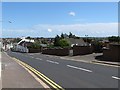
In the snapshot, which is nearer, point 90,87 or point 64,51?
point 90,87

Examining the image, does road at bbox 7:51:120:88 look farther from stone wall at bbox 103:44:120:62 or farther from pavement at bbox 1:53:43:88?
stone wall at bbox 103:44:120:62

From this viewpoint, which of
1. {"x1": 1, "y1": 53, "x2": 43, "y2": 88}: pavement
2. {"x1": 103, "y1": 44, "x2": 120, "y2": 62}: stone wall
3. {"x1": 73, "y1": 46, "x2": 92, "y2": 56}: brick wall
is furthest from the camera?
{"x1": 73, "y1": 46, "x2": 92, "y2": 56}: brick wall

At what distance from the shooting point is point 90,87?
43.4 feet

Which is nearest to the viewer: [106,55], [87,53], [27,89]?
[27,89]

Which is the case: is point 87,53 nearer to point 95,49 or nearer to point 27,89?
point 95,49

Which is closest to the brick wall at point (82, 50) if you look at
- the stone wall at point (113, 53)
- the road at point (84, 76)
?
the stone wall at point (113, 53)

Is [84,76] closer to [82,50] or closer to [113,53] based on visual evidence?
[113,53]

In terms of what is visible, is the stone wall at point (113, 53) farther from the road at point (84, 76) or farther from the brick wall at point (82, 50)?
the brick wall at point (82, 50)

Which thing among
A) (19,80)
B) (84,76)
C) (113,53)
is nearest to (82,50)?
(113,53)

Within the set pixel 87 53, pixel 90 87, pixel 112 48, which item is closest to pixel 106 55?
pixel 112 48

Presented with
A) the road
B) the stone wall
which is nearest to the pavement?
the road

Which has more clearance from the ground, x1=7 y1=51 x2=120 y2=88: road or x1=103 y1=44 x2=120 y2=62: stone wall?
x1=103 y1=44 x2=120 y2=62: stone wall

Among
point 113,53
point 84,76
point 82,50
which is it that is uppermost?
point 113,53

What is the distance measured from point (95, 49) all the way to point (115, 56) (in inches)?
673
